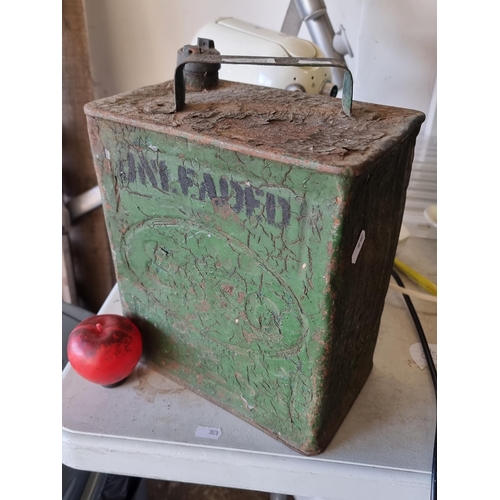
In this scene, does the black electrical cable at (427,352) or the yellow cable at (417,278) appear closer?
the black electrical cable at (427,352)

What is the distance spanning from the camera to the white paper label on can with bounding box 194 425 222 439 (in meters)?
0.51

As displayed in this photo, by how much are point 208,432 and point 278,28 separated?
2.05 ft

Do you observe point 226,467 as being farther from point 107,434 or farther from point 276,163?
point 276,163

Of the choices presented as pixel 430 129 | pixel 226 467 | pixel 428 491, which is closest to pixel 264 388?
pixel 226 467

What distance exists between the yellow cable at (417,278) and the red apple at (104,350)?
0.44m

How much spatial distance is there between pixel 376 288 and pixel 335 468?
188mm

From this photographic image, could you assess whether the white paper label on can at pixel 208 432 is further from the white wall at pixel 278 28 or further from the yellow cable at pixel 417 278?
the white wall at pixel 278 28

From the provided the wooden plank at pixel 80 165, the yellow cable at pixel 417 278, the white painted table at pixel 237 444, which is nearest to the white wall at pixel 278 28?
the wooden plank at pixel 80 165

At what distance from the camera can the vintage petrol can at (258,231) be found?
0.38 metres

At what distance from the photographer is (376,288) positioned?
51cm

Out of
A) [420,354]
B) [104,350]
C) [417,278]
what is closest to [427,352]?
[420,354]

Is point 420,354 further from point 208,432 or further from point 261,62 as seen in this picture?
point 261,62

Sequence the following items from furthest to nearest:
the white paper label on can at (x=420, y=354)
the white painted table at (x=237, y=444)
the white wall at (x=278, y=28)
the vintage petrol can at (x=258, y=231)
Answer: the white wall at (x=278, y=28) < the white paper label on can at (x=420, y=354) < the white painted table at (x=237, y=444) < the vintage petrol can at (x=258, y=231)

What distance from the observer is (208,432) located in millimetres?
516
